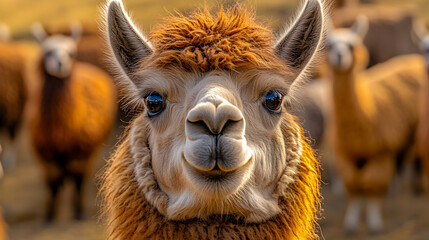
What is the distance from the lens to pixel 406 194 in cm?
854

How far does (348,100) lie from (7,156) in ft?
22.3

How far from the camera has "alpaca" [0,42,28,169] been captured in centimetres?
1076

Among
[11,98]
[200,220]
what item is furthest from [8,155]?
[200,220]

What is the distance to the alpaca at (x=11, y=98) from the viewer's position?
10758 mm

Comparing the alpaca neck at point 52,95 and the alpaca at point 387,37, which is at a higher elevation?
the alpaca at point 387,37

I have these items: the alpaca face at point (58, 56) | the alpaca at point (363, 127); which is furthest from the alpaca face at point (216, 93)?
the alpaca face at point (58, 56)

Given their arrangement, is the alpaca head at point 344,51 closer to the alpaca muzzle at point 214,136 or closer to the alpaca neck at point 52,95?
the alpaca neck at point 52,95

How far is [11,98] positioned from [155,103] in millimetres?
9392

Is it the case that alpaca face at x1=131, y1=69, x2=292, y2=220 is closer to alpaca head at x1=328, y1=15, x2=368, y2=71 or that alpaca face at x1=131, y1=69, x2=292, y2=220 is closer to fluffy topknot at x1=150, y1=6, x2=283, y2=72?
fluffy topknot at x1=150, y1=6, x2=283, y2=72

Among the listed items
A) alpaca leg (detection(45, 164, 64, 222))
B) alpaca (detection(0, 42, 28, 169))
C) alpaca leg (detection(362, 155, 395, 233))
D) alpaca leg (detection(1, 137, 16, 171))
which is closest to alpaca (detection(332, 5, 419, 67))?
alpaca leg (detection(362, 155, 395, 233))

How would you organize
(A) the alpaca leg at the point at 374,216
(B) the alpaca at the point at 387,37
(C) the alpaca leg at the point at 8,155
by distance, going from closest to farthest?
(A) the alpaca leg at the point at 374,216, (C) the alpaca leg at the point at 8,155, (B) the alpaca at the point at 387,37

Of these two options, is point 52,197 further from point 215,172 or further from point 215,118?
point 215,118

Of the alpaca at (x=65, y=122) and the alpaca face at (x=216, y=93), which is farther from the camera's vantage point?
the alpaca at (x=65, y=122)

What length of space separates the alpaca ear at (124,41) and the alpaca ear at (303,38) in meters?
0.53
